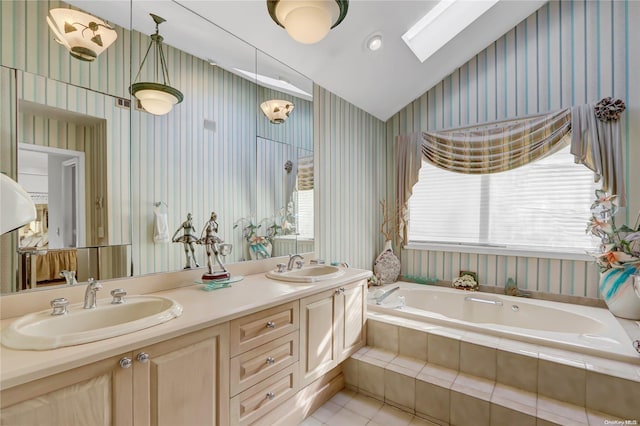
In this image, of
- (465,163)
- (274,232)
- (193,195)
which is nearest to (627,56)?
(465,163)

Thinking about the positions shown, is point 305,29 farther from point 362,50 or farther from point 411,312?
point 411,312

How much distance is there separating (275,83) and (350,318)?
1.87 metres

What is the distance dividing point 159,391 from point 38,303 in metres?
0.65

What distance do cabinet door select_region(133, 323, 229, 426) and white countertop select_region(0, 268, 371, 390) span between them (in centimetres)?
6

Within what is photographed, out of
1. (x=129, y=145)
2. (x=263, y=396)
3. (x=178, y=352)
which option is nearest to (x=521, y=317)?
(x=263, y=396)

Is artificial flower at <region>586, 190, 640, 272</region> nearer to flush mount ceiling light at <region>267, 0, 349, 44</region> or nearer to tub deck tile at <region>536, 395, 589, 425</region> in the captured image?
tub deck tile at <region>536, 395, 589, 425</region>

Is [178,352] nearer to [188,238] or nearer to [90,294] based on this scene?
[90,294]

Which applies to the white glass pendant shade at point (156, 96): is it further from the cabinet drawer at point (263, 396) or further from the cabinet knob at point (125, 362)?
the cabinet drawer at point (263, 396)

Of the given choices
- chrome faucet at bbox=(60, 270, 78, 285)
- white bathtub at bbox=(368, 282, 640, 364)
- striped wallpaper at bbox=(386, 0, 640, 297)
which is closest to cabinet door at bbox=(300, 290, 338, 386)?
white bathtub at bbox=(368, 282, 640, 364)

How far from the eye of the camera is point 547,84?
276 cm

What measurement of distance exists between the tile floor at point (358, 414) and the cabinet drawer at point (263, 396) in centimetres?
41

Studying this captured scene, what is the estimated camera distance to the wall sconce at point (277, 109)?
2307 mm

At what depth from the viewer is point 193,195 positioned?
182cm

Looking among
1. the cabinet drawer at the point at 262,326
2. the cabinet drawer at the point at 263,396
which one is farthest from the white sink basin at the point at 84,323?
the cabinet drawer at the point at 263,396
